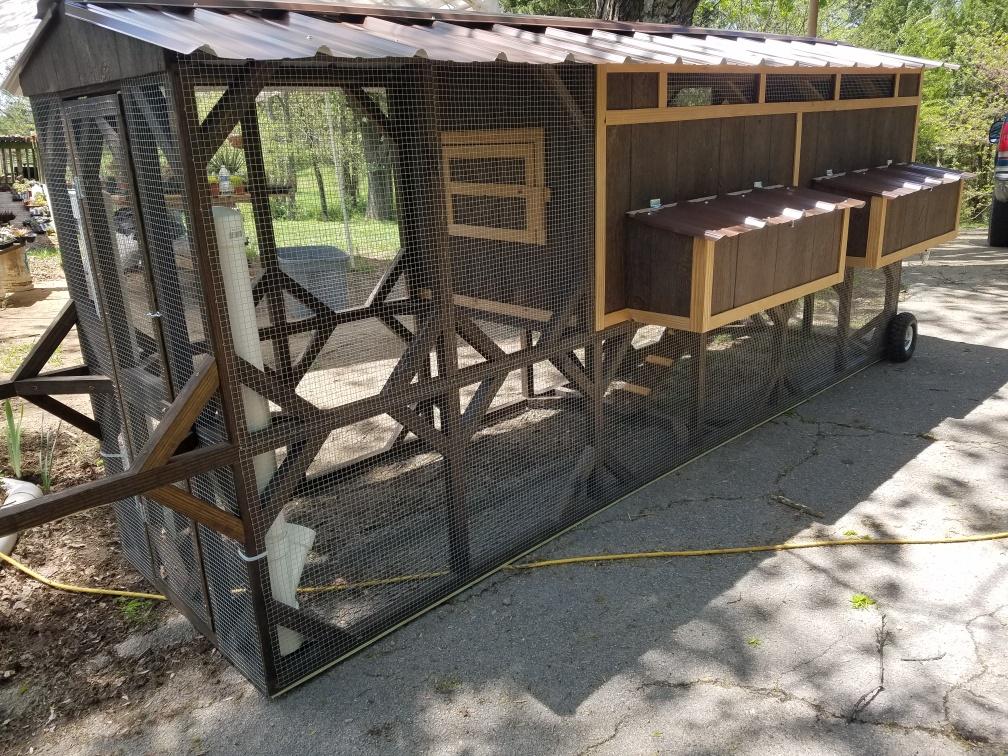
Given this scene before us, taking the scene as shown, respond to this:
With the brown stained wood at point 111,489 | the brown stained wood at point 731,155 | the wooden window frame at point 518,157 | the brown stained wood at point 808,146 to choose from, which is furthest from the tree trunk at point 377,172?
the brown stained wood at point 808,146

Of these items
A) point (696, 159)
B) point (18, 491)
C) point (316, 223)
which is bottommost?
point (18, 491)

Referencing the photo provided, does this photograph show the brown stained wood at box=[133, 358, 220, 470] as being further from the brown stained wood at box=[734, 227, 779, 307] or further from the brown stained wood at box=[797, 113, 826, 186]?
the brown stained wood at box=[797, 113, 826, 186]

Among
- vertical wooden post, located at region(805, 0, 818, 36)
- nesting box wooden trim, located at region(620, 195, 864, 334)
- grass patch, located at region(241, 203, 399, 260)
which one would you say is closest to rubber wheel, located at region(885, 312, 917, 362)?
nesting box wooden trim, located at region(620, 195, 864, 334)

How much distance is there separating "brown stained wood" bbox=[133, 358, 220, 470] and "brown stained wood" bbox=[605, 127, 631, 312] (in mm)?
2205

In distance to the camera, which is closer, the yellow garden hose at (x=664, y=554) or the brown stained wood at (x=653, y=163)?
the yellow garden hose at (x=664, y=554)

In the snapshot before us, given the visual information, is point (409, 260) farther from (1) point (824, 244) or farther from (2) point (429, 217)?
(1) point (824, 244)

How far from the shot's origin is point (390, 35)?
9.51 ft

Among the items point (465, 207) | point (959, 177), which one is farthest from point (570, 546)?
point (959, 177)

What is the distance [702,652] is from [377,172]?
104 inches

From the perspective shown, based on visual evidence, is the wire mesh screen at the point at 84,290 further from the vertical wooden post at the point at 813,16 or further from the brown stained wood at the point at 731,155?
the vertical wooden post at the point at 813,16

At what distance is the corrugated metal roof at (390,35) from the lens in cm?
237

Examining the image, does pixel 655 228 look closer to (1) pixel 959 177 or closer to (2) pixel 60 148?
(2) pixel 60 148

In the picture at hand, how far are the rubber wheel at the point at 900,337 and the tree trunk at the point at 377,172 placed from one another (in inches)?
195

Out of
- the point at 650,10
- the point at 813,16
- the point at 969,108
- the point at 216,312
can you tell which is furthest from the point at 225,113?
the point at 969,108
